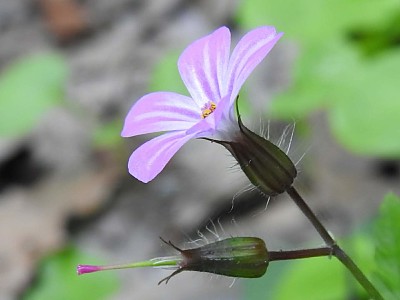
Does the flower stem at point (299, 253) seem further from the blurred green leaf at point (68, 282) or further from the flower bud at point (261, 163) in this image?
the blurred green leaf at point (68, 282)

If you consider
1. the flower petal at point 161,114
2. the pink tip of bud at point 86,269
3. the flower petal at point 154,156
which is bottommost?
the pink tip of bud at point 86,269

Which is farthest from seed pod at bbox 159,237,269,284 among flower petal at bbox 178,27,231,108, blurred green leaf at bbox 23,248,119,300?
blurred green leaf at bbox 23,248,119,300

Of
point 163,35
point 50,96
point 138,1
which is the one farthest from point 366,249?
point 138,1

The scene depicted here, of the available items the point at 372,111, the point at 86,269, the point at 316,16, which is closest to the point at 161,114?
the point at 86,269

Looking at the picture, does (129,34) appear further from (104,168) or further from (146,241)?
(146,241)

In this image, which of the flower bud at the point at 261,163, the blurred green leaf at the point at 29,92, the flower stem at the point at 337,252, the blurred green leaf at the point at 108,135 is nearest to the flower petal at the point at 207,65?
the flower bud at the point at 261,163

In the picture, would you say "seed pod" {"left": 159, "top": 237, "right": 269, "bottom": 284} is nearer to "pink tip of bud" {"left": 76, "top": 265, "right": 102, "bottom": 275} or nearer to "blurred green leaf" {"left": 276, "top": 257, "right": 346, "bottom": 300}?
"pink tip of bud" {"left": 76, "top": 265, "right": 102, "bottom": 275}
